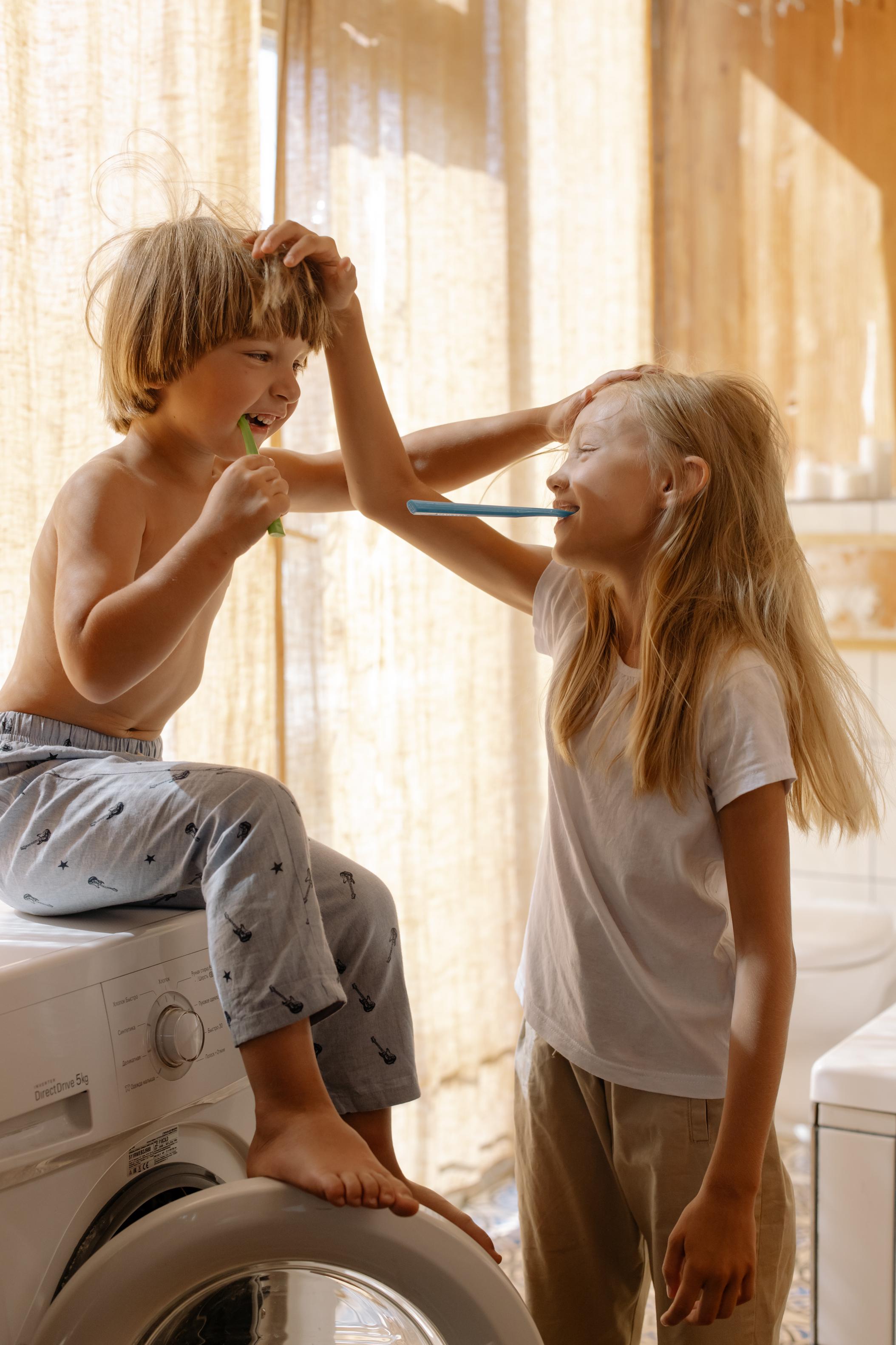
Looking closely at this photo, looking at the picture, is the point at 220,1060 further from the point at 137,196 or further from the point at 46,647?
the point at 137,196

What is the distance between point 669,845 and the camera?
941 mm

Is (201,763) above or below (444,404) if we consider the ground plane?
below

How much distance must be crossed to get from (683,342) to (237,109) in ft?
5.44

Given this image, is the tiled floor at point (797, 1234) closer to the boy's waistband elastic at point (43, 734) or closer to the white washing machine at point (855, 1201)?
the white washing machine at point (855, 1201)

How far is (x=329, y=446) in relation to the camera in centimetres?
160

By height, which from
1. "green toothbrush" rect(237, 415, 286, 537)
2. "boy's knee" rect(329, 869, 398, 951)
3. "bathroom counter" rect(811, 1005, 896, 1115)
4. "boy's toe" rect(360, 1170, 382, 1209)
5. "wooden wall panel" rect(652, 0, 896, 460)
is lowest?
"bathroom counter" rect(811, 1005, 896, 1115)

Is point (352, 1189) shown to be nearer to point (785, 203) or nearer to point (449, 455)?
point (449, 455)

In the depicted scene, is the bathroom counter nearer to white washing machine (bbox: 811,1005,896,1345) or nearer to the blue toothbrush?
white washing machine (bbox: 811,1005,896,1345)

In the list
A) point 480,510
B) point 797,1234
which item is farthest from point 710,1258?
point 797,1234

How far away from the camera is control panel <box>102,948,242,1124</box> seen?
0.84 meters

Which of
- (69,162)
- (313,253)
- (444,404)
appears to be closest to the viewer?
(313,253)

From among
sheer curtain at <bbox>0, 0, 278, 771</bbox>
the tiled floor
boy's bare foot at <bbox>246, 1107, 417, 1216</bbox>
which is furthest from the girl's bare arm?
the tiled floor

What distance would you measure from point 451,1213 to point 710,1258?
0.18 metres

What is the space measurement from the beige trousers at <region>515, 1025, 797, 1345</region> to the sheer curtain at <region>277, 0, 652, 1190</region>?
0.72m
